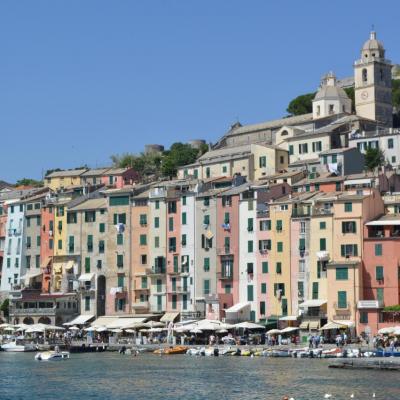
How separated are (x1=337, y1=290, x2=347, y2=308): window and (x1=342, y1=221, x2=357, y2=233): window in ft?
17.2

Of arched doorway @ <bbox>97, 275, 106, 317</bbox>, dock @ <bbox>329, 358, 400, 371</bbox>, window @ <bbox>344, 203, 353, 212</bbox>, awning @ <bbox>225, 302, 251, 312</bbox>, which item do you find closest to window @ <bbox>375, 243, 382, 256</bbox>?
window @ <bbox>344, 203, 353, 212</bbox>

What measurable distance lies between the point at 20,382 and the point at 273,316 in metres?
31.4

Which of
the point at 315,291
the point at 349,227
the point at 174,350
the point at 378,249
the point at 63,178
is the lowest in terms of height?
the point at 174,350

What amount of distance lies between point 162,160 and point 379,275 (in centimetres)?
7261

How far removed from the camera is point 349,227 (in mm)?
93875

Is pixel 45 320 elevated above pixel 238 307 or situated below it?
below

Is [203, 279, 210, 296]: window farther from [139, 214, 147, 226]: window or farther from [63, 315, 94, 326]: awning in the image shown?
[63, 315, 94, 326]: awning

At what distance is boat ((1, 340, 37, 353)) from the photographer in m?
103

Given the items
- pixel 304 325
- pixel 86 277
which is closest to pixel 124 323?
pixel 86 277

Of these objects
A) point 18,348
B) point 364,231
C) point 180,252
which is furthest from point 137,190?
point 364,231

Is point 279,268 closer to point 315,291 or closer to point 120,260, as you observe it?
point 315,291

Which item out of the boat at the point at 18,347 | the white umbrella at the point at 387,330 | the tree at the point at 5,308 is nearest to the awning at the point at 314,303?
the white umbrella at the point at 387,330

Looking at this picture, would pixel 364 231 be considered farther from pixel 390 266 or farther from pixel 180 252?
pixel 180 252

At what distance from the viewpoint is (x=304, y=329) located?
94.4 metres
